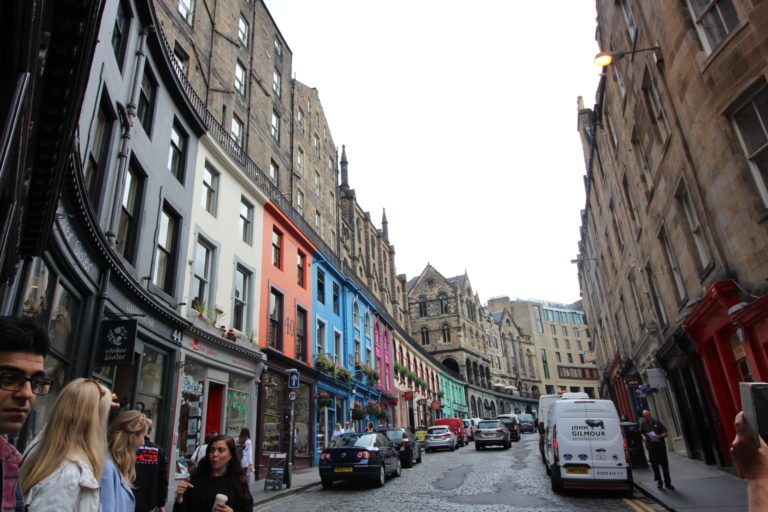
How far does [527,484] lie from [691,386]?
682cm

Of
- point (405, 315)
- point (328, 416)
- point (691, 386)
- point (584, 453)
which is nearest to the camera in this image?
point (584, 453)

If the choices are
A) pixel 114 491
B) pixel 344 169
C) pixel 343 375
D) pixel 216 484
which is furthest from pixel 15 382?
pixel 344 169

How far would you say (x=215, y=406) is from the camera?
15234mm

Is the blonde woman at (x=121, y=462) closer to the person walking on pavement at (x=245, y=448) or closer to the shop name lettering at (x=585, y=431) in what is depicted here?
the person walking on pavement at (x=245, y=448)

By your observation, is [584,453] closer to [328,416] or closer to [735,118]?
[735,118]

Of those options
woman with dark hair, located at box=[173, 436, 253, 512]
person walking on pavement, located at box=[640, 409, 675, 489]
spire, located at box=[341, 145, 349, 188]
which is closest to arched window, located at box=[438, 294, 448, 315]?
spire, located at box=[341, 145, 349, 188]

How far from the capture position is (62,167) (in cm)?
584

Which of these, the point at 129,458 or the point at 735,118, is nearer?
the point at 129,458

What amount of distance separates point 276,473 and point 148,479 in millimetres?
8642

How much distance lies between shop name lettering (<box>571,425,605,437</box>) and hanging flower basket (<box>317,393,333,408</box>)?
1350 cm

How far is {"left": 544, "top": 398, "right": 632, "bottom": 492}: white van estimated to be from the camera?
10680mm

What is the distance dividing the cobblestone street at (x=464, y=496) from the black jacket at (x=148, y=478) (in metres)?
5.61

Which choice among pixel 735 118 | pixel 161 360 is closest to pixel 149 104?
pixel 161 360

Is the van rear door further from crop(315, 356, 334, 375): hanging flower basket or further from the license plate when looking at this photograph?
crop(315, 356, 334, 375): hanging flower basket
